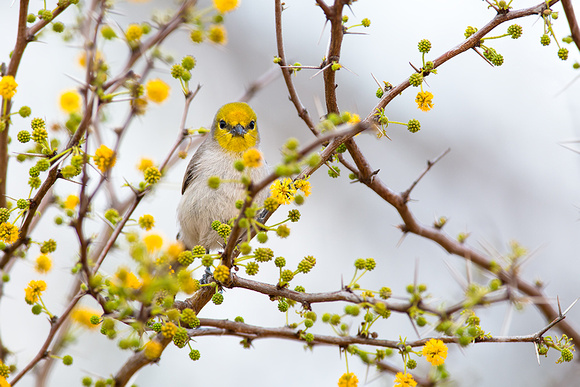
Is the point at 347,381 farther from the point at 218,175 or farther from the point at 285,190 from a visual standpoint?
Answer: the point at 218,175

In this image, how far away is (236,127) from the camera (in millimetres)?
4527

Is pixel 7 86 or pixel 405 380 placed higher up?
pixel 7 86

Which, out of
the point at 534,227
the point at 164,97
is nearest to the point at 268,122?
the point at 534,227

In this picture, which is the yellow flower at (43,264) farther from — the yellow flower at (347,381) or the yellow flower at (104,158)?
the yellow flower at (347,381)

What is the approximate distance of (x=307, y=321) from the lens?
84.2 inches

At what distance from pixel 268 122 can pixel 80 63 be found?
5369 millimetres

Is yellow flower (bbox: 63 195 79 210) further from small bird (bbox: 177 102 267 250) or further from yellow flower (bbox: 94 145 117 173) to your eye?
small bird (bbox: 177 102 267 250)

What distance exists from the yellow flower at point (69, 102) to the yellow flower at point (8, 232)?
454mm

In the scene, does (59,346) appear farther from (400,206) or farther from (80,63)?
(400,206)

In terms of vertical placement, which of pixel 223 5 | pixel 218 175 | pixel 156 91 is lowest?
pixel 156 91

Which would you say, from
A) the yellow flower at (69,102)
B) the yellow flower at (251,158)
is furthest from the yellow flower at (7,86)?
the yellow flower at (251,158)

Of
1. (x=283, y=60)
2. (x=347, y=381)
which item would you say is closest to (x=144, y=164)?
(x=283, y=60)

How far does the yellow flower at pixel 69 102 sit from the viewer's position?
199 centimetres

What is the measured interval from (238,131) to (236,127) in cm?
4
